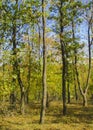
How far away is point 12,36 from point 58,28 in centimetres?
568

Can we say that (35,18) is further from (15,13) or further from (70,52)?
(70,52)

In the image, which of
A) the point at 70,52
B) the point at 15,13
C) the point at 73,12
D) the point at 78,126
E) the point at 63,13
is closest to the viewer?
the point at 78,126

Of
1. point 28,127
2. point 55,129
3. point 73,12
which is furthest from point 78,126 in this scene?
point 73,12

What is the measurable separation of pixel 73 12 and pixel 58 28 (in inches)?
93.3

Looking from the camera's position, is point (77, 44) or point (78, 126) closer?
point (78, 126)

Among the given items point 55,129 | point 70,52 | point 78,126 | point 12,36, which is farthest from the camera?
point 70,52

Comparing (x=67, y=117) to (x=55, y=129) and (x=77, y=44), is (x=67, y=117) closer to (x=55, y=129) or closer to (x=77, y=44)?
(x=55, y=129)

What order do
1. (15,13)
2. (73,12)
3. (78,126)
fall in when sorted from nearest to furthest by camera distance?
(78,126)
(15,13)
(73,12)

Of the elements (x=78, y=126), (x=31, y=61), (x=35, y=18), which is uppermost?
(x=35, y=18)

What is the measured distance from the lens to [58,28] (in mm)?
28375

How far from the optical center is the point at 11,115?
83.3 feet

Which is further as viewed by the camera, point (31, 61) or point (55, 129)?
point (31, 61)

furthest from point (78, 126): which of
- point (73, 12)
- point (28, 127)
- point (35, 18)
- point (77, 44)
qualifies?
point (73, 12)

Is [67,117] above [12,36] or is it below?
below
